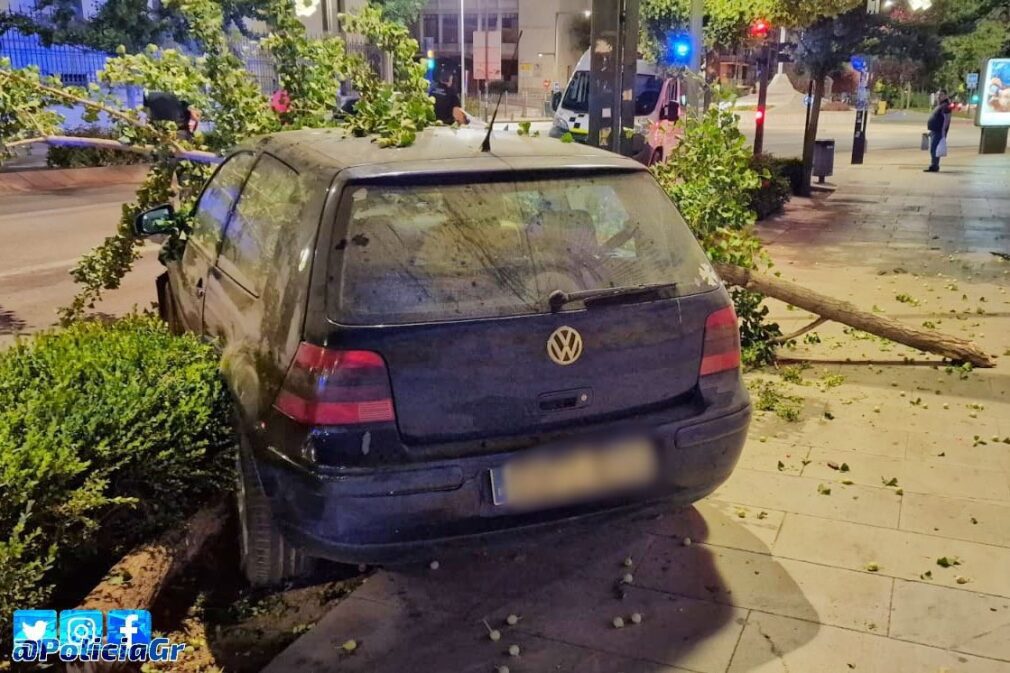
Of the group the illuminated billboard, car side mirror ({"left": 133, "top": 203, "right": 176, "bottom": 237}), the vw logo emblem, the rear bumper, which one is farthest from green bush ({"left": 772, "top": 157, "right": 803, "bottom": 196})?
the rear bumper

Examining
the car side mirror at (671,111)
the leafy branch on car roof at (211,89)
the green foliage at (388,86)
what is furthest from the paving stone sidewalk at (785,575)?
the car side mirror at (671,111)

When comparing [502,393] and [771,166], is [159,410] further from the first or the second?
[771,166]

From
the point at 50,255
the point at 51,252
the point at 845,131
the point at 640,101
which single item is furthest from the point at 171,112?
the point at 845,131

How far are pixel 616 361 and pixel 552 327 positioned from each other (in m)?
0.29

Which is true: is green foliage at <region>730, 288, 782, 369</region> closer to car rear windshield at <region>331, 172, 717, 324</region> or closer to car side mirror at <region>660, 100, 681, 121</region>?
car rear windshield at <region>331, 172, 717, 324</region>

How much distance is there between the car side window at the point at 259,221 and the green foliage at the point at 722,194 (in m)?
3.36

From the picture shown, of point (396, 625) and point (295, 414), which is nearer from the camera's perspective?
point (295, 414)

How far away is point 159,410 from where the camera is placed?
3.36 m

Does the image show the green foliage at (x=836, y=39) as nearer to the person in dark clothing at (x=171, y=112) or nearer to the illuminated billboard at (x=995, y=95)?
the illuminated billboard at (x=995, y=95)

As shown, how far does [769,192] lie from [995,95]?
33.1 feet

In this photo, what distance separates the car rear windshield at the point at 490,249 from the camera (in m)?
3.04

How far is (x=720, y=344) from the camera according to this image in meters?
3.54

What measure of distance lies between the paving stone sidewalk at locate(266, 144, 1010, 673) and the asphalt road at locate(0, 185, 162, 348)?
16.5ft

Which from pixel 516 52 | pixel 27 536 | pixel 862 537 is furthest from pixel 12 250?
pixel 516 52
